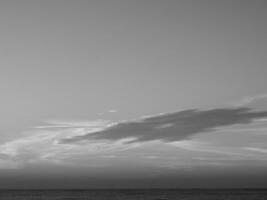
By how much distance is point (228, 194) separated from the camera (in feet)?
291

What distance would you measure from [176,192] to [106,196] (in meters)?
16.4

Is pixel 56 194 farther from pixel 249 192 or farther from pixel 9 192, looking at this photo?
pixel 249 192

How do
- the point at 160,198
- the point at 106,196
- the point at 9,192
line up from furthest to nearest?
the point at 9,192 → the point at 106,196 → the point at 160,198

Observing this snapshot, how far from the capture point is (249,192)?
92.4m

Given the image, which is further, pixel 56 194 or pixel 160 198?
pixel 56 194

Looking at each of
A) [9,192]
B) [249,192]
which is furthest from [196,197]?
[9,192]

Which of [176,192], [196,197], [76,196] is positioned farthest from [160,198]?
[76,196]

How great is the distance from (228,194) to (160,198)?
15.1 meters

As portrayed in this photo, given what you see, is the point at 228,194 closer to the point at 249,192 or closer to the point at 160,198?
the point at 249,192

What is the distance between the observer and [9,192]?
9569 centimetres

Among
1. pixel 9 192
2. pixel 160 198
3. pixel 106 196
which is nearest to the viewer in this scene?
pixel 160 198

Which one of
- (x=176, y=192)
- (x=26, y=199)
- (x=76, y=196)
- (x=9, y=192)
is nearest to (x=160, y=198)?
(x=176, y=192)

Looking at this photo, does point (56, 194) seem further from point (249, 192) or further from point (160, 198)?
point (249, 192)

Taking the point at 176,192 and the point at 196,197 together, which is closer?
the point at 196,197
